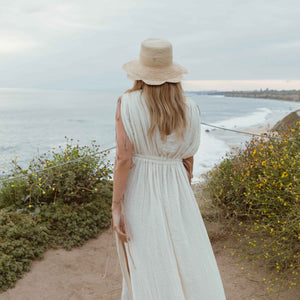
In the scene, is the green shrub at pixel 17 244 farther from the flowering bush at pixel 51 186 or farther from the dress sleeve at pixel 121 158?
the dress sleeve at pixel 121 158

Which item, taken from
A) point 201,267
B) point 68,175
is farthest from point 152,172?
point 68,175

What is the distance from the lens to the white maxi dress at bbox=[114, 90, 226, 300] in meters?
1.91

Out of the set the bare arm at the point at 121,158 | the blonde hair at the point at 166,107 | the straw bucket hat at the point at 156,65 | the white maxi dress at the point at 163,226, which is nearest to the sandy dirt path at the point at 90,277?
the white maxi dress at the point at 163,226

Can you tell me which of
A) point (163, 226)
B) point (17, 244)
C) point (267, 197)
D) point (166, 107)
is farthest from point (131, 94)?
point (17, 244)

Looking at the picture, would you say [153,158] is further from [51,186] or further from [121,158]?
[51,186]

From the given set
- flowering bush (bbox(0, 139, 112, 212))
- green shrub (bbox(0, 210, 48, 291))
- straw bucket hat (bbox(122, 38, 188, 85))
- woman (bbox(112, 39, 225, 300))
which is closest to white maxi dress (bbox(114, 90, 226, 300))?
woman (bbox(112, 39, 225, 300))

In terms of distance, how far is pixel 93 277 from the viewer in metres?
3.38

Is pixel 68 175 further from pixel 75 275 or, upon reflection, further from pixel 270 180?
pixel 270 180

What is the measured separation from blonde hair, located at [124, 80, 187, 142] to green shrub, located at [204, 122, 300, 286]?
1575 mm

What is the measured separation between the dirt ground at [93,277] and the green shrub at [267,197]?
0.21 metres

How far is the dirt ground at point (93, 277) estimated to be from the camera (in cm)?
304

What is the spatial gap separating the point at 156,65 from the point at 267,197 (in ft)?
6.94

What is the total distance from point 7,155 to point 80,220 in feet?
37.5

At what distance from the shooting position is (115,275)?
3453mm
